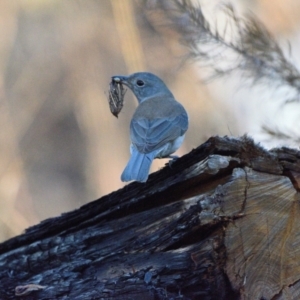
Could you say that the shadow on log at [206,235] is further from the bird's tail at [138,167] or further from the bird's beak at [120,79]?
the bird's beak at [120,79]

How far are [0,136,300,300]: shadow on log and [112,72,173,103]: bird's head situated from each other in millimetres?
1555

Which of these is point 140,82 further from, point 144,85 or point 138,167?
point 138,167

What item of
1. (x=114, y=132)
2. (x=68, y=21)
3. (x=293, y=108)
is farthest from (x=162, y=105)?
(x=68, y=21)

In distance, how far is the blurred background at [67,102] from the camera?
5180 mm

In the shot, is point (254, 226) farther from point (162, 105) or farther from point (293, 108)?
point (162, 105)

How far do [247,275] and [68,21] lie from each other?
4.32 m

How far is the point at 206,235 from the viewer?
6.83 ft

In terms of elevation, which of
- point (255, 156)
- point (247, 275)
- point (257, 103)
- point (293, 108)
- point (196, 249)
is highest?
point (257, 103)

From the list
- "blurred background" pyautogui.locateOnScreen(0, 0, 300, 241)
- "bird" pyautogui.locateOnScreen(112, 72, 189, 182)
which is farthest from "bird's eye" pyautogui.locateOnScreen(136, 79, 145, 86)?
"blurred background" pyautogui.locateOnScreen(0, 0, 300, 241)

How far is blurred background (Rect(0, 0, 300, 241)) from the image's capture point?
5.18 metres

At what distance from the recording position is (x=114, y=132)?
5.59 meters

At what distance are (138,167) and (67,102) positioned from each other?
3.18m

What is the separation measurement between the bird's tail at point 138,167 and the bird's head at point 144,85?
3.11 ft

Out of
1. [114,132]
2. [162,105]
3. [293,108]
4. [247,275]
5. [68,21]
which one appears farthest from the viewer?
[68,21]
